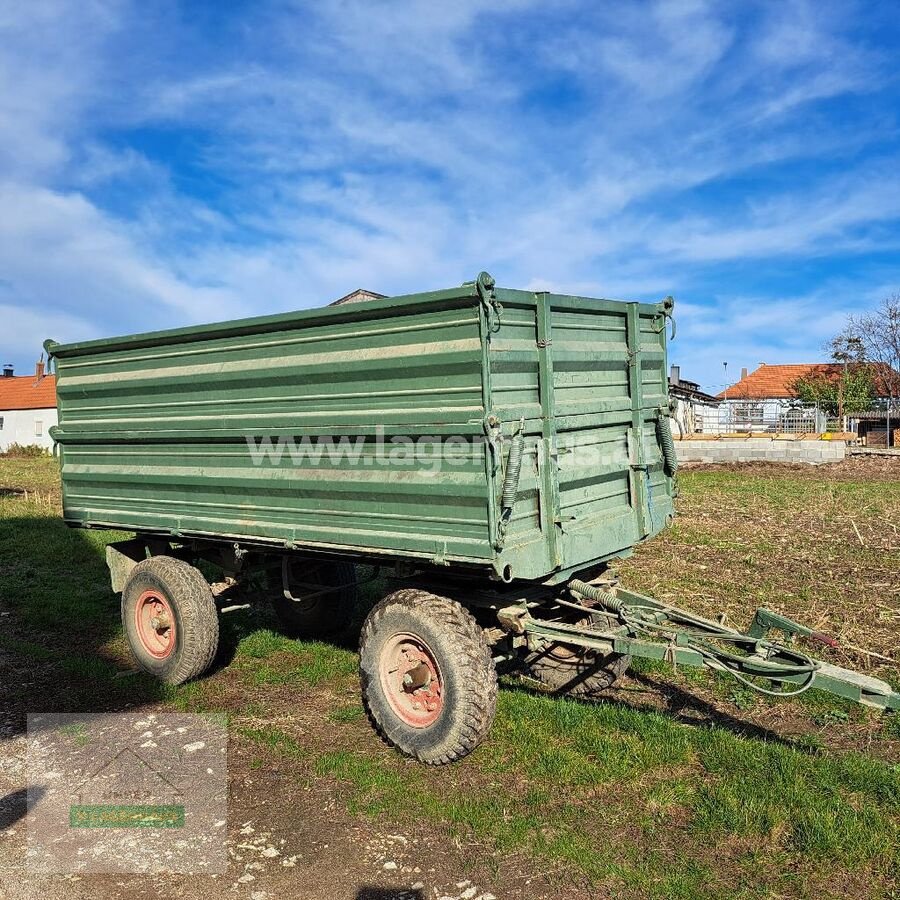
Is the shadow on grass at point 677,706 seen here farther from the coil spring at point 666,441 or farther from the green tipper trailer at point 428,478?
the coil spring at point 666,441

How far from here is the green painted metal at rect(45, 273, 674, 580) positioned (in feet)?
14.9

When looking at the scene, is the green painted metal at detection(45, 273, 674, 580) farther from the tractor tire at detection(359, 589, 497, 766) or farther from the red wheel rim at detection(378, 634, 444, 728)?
the red wheel rim at detection(378, 634, 444, 728)

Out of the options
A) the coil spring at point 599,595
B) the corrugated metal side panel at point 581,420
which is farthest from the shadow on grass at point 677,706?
the corrugated metal side panel at point 581,420

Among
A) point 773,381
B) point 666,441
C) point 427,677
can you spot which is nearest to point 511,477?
point 427,677

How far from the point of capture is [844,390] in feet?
148

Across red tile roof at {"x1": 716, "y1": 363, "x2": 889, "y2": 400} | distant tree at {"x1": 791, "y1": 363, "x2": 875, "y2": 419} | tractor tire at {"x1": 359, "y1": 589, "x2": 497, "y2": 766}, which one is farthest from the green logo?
red tile roof at {"x1": 716, "y1": 363, "x2": 889, "y2": 400}

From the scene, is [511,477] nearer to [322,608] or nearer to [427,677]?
[427,677]

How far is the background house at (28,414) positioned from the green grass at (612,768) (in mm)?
48450

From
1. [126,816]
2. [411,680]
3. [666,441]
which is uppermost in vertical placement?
[666,441]

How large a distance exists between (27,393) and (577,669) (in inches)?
2243

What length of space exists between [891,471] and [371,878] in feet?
69.2

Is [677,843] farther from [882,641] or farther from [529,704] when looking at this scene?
[882,641]

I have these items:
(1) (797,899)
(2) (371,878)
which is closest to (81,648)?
(2) (371,878)

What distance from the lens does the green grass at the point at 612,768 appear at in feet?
12.1
